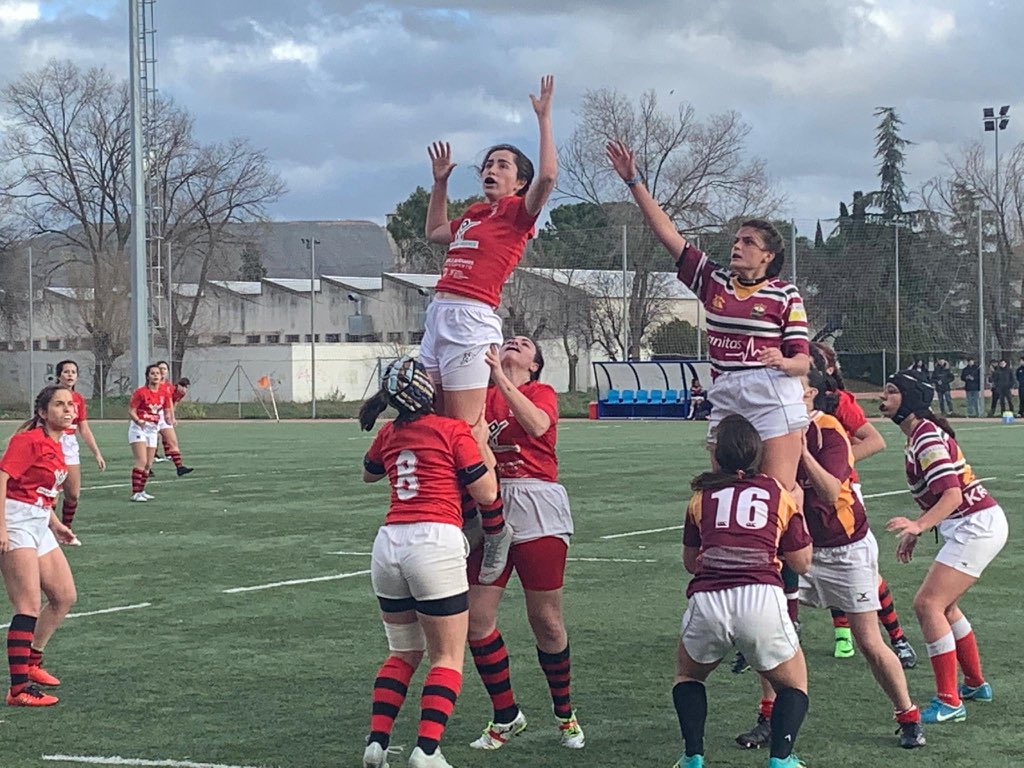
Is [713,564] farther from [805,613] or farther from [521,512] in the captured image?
[805,613]

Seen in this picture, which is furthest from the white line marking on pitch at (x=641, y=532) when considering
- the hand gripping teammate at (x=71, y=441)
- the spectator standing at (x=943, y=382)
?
the spectator standing at (x=943, y=382)

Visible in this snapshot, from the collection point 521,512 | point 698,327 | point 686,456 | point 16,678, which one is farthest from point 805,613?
point 698,327

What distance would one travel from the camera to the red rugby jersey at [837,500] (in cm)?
720

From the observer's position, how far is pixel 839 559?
23.5ft

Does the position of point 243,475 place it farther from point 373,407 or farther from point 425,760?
point 425,760

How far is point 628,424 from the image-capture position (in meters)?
41.2

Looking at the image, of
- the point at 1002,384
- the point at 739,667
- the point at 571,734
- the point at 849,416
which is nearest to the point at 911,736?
the point at 571,734

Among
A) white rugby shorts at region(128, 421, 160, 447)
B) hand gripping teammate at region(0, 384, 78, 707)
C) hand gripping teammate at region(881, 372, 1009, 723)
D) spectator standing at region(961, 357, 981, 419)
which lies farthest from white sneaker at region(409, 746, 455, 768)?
spectator standing at region(961, 357, 981, 419)

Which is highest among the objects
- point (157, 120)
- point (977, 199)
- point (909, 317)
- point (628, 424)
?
point (157, 120)

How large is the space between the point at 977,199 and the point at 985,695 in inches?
1867

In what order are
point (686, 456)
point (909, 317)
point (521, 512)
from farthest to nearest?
point (909, 317), point (686, 456), point (521, 512)

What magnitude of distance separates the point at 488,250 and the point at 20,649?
3203 millimetres

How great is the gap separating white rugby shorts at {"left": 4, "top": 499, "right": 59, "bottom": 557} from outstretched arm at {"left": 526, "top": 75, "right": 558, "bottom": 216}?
10.3 feet

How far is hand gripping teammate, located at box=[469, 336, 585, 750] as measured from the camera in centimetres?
684
